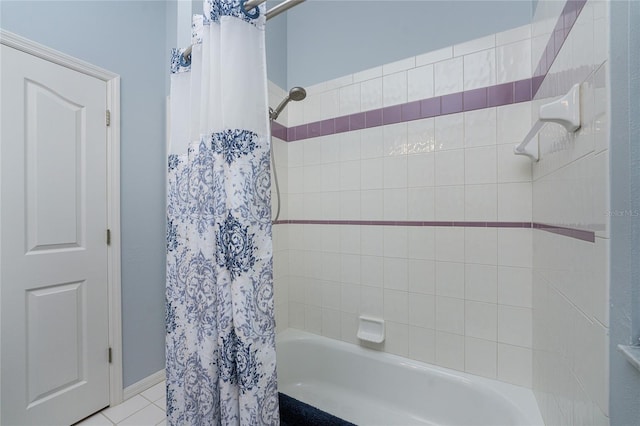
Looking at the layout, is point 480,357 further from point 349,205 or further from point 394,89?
point 394,89

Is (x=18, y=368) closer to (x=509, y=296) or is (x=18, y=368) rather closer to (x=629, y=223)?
(x=629, y=223)

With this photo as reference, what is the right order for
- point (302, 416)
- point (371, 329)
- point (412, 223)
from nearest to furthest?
1. point (302, 416)
2. point (412, 223)
3. point (371, 329)

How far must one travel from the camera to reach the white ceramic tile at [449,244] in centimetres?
134

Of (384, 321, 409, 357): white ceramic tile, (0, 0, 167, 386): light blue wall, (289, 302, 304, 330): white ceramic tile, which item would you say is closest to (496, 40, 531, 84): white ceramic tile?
(384, 321, 409, 357): white ceramic tile

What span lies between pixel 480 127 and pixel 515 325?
944 millimetres

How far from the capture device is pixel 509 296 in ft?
4.06

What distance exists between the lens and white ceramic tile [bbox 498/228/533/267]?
1.21 metres

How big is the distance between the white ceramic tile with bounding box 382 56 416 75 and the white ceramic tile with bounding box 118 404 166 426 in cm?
225

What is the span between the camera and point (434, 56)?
1.39 m

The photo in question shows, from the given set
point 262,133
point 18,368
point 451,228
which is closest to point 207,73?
point 262,133

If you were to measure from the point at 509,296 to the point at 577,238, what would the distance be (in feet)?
2.25

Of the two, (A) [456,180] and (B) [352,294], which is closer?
(A) [456,180]

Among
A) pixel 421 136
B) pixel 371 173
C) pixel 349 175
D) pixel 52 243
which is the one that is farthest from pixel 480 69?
pixel 52 243

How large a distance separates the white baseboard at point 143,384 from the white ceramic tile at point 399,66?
2.32 meters
